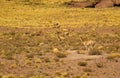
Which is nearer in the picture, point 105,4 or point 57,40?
point 57,40

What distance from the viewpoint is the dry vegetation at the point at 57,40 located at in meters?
22.7

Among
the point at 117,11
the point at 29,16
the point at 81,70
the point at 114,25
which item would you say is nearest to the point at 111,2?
the point at 117,11

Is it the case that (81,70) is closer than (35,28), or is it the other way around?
(81,70)

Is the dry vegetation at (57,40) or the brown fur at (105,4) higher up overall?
the dry vegetation at (57,40)

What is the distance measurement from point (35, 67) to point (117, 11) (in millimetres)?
58168

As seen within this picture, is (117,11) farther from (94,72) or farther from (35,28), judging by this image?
(94,72)

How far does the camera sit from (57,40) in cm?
4438

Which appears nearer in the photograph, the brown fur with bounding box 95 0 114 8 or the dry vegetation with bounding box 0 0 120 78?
the dry vegetation with bounding box 0 0 120 78

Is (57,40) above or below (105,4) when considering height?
above

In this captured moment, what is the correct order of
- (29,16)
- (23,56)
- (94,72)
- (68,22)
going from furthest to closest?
(29,16) < (68,22) < (23,56) < (94,72)

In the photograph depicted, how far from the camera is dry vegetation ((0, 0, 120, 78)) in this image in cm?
2266

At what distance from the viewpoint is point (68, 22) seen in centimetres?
6788

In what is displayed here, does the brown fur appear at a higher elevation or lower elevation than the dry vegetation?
lower

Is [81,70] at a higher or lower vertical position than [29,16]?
higher
